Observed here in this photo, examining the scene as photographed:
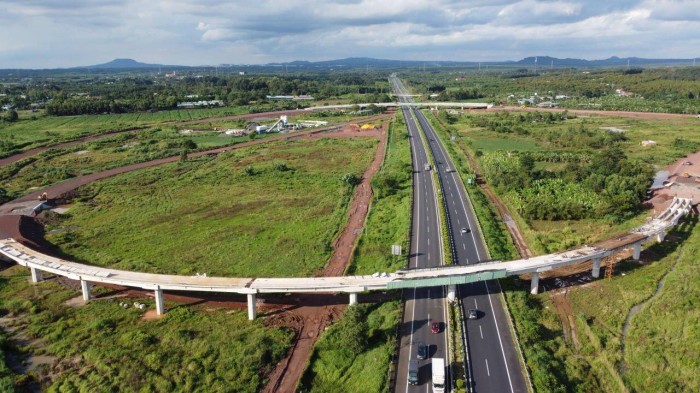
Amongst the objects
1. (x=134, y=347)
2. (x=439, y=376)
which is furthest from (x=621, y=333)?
(x=134, y=347)

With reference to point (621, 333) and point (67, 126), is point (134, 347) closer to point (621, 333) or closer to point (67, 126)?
point (621, 333)

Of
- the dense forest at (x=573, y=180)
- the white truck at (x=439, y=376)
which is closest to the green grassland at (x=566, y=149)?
the dense forest at (x=573, y=180)

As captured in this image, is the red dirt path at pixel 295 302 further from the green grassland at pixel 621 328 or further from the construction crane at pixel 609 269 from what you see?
the construction crane at pixel 609 269

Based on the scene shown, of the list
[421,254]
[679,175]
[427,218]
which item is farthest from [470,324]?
[679,175]

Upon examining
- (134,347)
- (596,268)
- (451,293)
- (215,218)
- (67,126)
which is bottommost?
(134,347)

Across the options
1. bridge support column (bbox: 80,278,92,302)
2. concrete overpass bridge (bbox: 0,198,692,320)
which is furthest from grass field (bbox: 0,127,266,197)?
bridge support column (bbox: 80,278,92,302)

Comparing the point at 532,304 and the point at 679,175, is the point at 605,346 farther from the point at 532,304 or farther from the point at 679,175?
the point at 679,175
